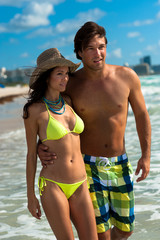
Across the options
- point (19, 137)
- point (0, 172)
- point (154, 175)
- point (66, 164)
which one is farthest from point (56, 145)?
point (19, 137)

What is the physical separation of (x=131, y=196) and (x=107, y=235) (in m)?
0.35

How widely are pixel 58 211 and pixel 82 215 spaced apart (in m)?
0.17

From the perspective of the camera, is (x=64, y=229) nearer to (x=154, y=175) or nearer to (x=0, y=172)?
(x=154, y=175)

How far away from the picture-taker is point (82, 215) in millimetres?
2451

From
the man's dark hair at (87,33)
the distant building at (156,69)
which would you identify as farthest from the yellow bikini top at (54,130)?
the distant building at (156,69)

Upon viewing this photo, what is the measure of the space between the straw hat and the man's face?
0.09 meters

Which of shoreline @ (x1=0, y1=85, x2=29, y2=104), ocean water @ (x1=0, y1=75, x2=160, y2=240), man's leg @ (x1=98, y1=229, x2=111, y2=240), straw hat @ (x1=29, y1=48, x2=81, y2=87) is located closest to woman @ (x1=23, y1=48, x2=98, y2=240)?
straw hat @ (x1=29, y1=48, x2=81, y2=87)

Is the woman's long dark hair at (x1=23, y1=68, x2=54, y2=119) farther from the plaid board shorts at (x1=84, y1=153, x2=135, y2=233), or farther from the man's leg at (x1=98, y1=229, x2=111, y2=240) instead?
the man's leg at (x1=98, y1=229, x2=111, y2=240)

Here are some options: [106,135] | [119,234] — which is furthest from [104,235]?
[106,135]

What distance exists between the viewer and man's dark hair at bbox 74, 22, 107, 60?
2738mm

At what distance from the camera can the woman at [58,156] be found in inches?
95.3

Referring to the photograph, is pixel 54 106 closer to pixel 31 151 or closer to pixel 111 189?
pixel 31 151

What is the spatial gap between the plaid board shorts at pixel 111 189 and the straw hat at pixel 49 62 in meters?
0.75

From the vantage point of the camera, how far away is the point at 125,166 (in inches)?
116
